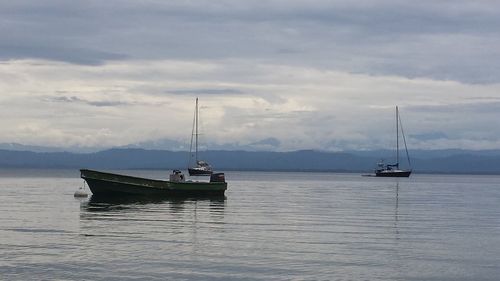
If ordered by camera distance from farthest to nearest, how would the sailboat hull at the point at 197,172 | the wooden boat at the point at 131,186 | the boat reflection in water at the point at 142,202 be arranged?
the sailboat hull at the point at 197,172 < the wooden boat at the point at 131,186 < the boat reflection in water at the point at 142,202

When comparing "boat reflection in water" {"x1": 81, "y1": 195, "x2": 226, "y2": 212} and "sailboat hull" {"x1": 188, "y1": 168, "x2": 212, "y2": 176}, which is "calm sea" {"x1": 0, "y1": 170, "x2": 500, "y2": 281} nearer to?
"boat reflection in water" {"x1": 81, "y1": 195, "x2": 226, "y2": 212}

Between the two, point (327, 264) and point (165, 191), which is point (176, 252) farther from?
point (165, 191)

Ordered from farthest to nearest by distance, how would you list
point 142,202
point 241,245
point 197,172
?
1. point 197,172
2. point 142,202
3. point 241,245

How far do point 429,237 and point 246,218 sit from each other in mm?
13685

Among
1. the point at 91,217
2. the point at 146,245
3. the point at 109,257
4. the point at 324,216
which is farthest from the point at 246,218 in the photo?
the point at 109,257

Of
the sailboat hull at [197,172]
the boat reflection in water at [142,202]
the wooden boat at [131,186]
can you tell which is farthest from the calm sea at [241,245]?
the sailboat hull at [197,172]

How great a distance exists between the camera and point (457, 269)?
1048 inches

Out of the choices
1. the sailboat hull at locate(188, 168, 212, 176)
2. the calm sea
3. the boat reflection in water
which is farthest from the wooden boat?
the sailboat hull at locate(188, 168, 212, 176)

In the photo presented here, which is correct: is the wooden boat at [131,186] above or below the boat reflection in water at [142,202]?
above

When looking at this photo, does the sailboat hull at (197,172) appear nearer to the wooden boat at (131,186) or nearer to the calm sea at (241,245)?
the wooden boat at (131,186)

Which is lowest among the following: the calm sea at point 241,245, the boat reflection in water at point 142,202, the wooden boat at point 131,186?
the calm sea at point 241,245

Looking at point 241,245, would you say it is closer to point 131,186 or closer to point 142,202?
point 142,202

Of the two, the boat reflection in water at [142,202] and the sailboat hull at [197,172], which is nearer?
the boat reflection in water at [142,202]

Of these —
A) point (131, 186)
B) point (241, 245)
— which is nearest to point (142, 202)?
point (131, 186)
